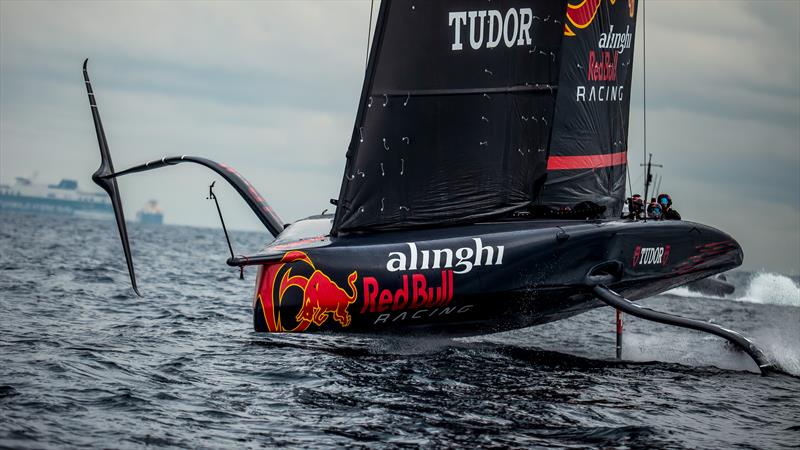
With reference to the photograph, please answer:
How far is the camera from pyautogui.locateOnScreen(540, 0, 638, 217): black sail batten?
1142 centimetres

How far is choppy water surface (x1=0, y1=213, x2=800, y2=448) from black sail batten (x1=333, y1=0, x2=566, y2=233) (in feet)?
5.09

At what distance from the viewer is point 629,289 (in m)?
10.8

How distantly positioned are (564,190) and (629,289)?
1.42 metres

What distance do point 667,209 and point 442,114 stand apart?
3525mm

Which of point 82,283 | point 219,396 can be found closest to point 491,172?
point 219,396

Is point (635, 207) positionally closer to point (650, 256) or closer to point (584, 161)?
point (584, 161)

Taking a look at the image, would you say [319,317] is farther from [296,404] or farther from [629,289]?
[629,289]

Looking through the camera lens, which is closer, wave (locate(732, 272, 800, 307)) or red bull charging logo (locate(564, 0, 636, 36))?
red bull charging logo (locate(564, 0, 636, 36))

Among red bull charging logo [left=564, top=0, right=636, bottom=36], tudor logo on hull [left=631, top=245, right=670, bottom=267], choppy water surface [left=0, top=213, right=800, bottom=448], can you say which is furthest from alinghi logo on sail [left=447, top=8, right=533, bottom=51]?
choppy water surface [left=0, top=213, right=800, bottom=448]

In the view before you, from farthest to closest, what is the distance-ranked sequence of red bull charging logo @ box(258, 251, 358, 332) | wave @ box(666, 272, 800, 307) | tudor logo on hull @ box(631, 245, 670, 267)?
1. wave @ box(666, 272, 800, 307)
2. tudor logo on hull @ box(631, 245, 670, 267)
3. red bull charging logo @ box(258, 251, 358, 332)

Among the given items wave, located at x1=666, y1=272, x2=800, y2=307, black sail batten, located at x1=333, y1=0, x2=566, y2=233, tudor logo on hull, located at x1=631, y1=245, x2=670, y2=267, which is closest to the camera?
black sail batten, located at x1=333, y1=0, x2=566, y2=233

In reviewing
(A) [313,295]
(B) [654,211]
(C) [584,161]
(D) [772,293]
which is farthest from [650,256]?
(D) [772,293]

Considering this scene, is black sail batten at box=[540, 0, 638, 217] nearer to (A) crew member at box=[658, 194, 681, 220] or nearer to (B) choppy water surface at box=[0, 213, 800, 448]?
(A) crew member at box=[658, 194, 681, 220]

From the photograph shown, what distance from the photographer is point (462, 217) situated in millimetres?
10297
